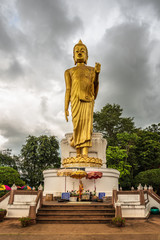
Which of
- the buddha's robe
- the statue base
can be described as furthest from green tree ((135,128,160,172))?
the statue base

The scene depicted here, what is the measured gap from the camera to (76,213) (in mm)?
8492

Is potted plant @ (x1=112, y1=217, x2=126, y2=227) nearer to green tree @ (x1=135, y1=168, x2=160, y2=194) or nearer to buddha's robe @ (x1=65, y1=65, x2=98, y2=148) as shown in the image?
buddha's robe @ (x1=65, y1=65, x2=98, y2=148)

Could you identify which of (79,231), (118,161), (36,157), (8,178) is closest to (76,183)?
(79,231)

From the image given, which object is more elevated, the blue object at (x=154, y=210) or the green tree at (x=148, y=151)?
the green tree at (x=148, y=151)

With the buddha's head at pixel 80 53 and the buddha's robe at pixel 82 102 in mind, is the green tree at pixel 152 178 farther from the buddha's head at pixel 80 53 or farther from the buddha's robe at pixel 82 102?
the buddha's head at pixel 80 53

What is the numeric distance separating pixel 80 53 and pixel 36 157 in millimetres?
14440

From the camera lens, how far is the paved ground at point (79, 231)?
6352 millimetres

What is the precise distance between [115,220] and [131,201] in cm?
170

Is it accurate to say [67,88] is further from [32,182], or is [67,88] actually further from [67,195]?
[32,182]

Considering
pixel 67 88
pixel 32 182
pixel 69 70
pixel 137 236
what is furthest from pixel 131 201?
pixel 32 182

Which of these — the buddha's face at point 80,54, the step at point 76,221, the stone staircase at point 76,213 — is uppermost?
the buddha's face at point 80,54

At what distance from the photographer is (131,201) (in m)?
9.05

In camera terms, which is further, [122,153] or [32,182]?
[32,182]

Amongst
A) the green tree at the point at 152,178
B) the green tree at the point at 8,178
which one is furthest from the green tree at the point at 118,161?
the green tree at the point at 8,178
